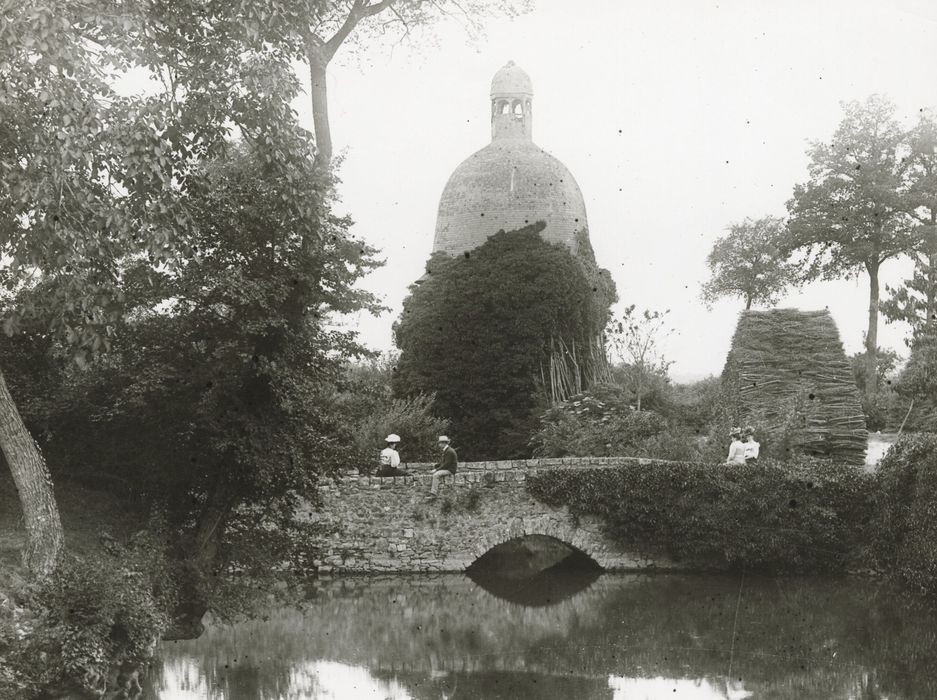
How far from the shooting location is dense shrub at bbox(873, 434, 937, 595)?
21.7 meters

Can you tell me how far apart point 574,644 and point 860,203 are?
21408mm

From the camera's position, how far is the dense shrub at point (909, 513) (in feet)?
71.2

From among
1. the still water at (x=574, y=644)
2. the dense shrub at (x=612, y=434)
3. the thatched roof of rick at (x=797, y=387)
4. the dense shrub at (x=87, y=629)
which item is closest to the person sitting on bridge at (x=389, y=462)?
the still water at (x=574, y=644)

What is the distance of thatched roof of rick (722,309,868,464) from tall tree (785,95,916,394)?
7.83m

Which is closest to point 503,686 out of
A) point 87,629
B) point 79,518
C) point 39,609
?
point 79,518

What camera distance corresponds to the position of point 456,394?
113 ft

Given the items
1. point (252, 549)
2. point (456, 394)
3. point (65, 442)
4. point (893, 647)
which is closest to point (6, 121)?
point (65, 442)

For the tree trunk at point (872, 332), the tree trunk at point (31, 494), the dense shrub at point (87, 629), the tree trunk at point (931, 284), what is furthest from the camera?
the tree trunk at point (872, 332)

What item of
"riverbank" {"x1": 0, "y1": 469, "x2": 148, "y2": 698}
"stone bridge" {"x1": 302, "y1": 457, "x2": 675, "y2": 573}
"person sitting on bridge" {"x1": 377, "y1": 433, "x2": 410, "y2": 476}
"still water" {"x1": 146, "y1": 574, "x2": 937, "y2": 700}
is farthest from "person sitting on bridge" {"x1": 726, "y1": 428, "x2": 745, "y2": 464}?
"riverbank" {"x1": 0, "y1": 469, "x2": 148, "y2": 698}

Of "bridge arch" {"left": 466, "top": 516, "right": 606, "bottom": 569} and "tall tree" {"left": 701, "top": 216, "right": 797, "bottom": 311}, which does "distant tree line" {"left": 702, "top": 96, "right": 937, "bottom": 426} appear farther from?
"bridge arch" {"left": 466, "top": 516, "right": 606, "bottom": 569}

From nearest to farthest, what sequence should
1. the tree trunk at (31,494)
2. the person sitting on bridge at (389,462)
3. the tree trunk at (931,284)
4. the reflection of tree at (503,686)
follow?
1. the tree trunk at (31,494)
2. the reflection of tree at (503,686)
3. the person sitting on bridge at (389,462)
4. the tree trunk at (931,284)

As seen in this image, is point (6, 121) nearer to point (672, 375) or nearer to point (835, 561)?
point (835, 561)

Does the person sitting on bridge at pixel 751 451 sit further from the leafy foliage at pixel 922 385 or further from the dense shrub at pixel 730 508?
the leafy foliage at pixel 922 385

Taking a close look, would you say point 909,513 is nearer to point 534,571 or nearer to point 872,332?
point 534,571
